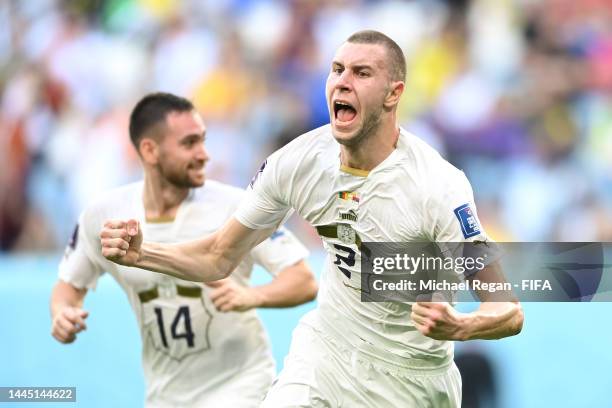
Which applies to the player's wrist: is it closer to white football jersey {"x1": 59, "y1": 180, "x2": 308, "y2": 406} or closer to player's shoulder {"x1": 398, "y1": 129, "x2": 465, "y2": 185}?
player's shoulder {"x1": 398, "y1": 129, "x2": 465, "y2": 185}

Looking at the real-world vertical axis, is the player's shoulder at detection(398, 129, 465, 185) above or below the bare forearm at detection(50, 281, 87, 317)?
above

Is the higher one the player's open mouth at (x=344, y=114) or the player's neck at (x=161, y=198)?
the player's open mouth at (x=344, y=114)

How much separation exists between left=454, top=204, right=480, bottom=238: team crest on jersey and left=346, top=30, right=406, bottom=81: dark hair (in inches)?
31.9

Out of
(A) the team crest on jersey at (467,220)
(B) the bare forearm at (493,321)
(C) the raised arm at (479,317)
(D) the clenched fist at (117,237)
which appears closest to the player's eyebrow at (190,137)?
(D) the clenched fist at (117,237)

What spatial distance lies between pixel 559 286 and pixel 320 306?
5.36 ft

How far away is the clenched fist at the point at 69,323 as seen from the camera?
742 centimetres

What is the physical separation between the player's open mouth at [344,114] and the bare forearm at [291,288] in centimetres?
145

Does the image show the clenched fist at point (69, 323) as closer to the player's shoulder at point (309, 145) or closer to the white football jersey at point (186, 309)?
the white football jersey at point (186, 309)

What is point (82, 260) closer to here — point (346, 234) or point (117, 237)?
point (117, 237)

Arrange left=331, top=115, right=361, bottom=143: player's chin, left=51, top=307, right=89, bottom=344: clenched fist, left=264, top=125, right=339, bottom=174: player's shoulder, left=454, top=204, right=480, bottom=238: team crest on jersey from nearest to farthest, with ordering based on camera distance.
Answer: left=454, top=204, right=480, bottom=238: team crest on jersey
left=331, top=115, right=361, bottom=143: player's chin
left=264, top=125, right=339, bottom=174: player's shoulder
left=51, top=307, right=89, bottom=344: clenched fist

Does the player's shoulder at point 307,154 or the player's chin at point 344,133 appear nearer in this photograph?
the player's chin at point 344,133

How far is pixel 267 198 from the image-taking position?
273 inches

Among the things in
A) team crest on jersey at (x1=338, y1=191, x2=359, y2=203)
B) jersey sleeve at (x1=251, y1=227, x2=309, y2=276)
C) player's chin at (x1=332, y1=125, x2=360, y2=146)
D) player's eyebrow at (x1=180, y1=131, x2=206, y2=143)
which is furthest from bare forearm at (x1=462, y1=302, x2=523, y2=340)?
player's eyebrow at (x1=180, y1=131, x2=206, y2=143)

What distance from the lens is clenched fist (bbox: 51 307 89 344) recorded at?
24.3 feet
